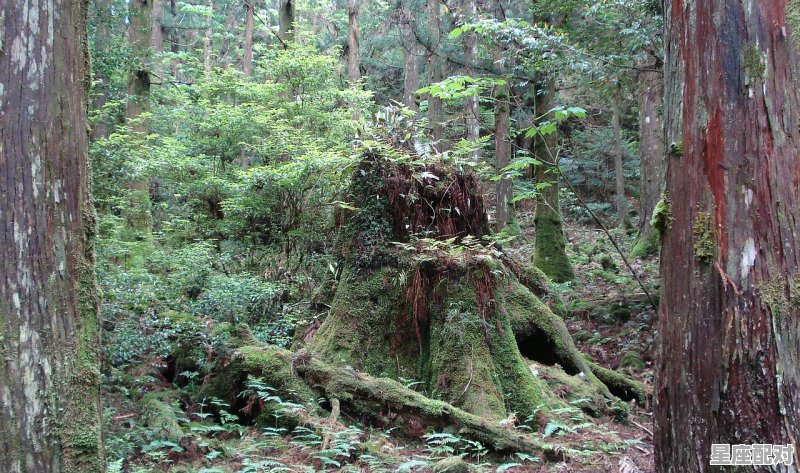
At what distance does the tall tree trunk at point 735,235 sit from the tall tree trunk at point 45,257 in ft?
10.7

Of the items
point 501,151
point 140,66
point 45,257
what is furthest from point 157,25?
point 45,257

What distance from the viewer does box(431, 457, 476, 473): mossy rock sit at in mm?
3812

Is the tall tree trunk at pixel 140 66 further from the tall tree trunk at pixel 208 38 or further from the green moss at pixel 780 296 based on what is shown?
the green moss at pixel 780 296

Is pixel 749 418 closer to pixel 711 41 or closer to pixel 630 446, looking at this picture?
pixel 711 41

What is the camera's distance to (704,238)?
2859mm

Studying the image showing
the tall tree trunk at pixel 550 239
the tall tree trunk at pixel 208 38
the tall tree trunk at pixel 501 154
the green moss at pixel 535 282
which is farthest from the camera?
the tall tree trunk at pixel 208 38

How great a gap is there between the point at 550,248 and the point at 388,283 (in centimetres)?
697

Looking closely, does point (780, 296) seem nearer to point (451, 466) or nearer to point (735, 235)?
point (735, 235)

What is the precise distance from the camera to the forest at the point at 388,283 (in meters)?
2.74

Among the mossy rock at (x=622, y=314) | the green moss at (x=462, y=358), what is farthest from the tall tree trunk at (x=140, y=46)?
the mossy rock at (x=622, y=314)

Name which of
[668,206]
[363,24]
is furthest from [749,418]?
[363,24]

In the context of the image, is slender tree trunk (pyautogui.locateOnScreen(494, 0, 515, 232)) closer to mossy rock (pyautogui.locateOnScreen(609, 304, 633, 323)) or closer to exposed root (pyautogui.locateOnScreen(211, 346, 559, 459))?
mossy rock (pyautogui.locateOnScreen(609, 304, 633, 323))

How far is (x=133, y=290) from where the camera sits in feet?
22.5

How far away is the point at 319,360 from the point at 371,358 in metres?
0.71
